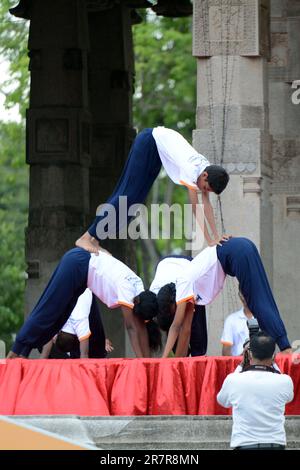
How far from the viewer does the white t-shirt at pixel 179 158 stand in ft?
62.3

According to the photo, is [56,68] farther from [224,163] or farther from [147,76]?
[147,76]

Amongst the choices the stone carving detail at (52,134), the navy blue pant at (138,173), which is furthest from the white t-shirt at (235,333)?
the stone carving detail at (52,134)

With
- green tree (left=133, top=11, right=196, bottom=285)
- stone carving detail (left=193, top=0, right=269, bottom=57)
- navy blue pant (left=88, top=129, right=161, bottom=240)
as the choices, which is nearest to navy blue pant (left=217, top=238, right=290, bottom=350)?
navy blue pant (left=88, top=129, right=161, bottom=240)

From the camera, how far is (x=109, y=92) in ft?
100

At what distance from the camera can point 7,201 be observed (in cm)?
4466

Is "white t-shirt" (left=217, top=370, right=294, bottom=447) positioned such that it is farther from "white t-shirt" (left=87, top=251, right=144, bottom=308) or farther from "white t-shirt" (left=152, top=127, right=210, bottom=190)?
"white t-shirt" (left=152, top=127, right=210, bottom=190)

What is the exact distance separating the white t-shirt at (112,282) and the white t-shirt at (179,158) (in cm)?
103

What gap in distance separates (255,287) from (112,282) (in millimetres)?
1470

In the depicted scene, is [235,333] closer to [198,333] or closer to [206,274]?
[198,333]

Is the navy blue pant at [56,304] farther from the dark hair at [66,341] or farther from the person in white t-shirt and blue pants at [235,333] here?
the person in white t-shirt and blue pants at [235,333]

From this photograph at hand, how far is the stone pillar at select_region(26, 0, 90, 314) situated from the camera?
28.4m

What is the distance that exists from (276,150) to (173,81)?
64.0 ft

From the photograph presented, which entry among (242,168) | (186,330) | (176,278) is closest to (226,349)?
(176,278)
